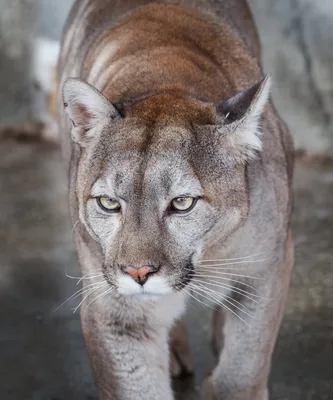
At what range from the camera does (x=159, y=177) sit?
9.26 feet

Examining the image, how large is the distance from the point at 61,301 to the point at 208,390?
1110 mm

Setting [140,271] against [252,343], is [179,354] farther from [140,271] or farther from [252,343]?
[140,271]

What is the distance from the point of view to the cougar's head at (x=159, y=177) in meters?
2.81

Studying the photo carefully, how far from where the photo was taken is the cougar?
284cm

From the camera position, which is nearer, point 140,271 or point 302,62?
point 140,271

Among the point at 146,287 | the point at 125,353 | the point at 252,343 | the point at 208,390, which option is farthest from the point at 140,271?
the point at 208,390

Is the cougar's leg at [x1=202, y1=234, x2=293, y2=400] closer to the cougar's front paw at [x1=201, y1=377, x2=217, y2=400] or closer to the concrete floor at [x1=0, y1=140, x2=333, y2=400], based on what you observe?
the cougar's front paw at [x1=201, y1=377, x2=217, y2=400]

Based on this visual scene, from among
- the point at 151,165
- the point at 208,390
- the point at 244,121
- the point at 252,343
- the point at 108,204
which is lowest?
the point at 208,390

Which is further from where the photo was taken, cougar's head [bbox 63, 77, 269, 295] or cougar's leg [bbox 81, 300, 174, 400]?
cougar's leg [bbox 81, 300, 174, 400]

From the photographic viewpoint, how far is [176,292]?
2979 mm

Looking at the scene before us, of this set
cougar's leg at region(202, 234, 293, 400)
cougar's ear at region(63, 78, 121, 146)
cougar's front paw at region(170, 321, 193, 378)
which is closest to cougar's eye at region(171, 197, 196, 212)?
cougar's ear at region(63, 78, 121, 146)

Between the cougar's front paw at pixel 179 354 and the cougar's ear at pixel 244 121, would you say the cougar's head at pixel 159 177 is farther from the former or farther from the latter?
the cougar's front paw at pixel 179 354

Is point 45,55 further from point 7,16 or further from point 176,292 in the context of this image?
point 176,292

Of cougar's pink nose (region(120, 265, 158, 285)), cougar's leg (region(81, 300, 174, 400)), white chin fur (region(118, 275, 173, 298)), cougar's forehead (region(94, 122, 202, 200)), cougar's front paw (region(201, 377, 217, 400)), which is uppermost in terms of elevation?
cougar's forehead (region(94, 122, 202, 200))
